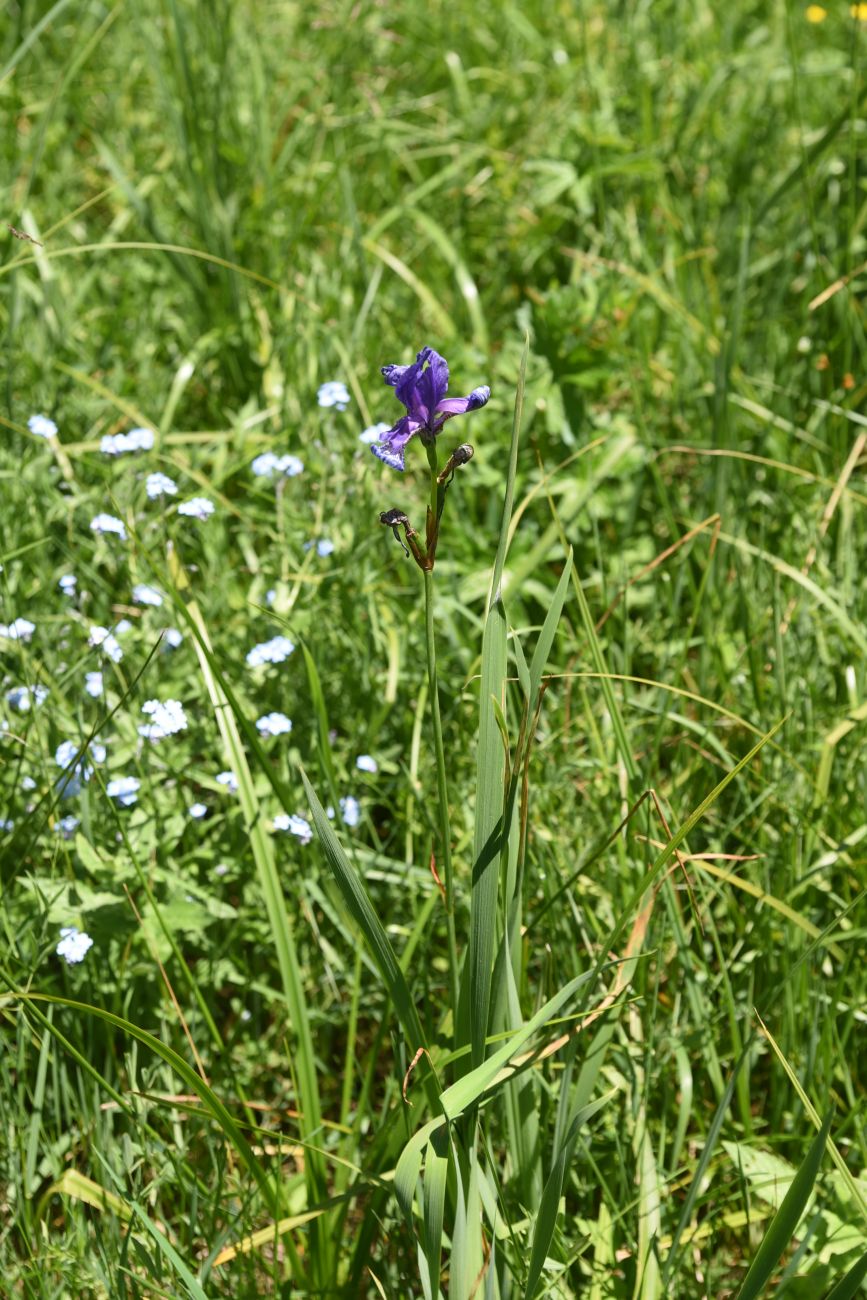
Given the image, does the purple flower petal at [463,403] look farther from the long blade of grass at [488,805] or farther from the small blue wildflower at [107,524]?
the small blue wildflower at [107,524]

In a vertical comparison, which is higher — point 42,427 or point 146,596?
point 42,427

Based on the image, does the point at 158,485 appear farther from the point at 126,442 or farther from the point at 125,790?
the point at 125,790

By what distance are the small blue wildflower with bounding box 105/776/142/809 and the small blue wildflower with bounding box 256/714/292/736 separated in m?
0.22

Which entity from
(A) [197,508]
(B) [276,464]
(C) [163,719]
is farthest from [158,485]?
(C) [163,719]

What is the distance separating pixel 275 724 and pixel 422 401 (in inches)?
36.1

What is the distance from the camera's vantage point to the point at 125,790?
1.89 meters

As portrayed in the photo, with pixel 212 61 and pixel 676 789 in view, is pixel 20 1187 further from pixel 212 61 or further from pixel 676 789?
pixel 212 61

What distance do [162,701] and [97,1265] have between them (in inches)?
35.8

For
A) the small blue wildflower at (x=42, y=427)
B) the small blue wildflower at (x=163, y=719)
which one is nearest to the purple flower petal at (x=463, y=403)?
the small blue wildflower at (x=163, y=719)

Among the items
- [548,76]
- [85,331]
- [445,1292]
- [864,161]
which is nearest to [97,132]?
[85,331]

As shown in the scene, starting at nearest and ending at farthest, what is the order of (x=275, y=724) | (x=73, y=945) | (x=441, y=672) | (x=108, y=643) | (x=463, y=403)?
1. (x=463, y=403)
2. (x=73, y=945)
3. (x=275, y=724)
4. (x=108, y=643)
5. (x=441, y=672)

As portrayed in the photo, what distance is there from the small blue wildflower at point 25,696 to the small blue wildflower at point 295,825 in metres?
0.43

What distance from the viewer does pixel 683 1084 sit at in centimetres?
172

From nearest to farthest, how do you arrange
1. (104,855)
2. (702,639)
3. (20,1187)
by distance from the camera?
1. (20,1187)
2. (104,855)
3. (702,639)
